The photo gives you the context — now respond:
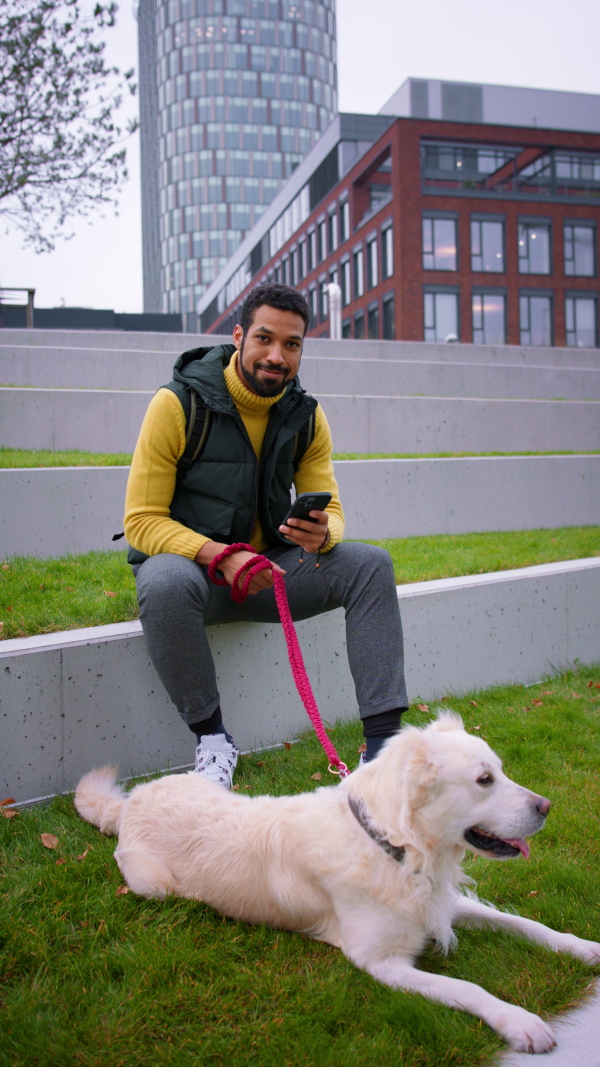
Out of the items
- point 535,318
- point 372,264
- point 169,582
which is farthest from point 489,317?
point 169,582

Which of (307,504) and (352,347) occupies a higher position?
(352,347)

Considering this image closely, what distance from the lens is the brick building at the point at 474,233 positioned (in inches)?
1305

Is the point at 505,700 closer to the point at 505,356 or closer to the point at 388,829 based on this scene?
the point at 388,829

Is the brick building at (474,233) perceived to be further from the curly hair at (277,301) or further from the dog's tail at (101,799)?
the dog's tail at (101,799)

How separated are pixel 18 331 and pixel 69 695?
31.5 ft

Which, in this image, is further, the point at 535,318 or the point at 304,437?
the point at 535,318

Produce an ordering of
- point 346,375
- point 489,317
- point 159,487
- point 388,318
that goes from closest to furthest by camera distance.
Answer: point 159,487 < point 346,375 < point 489,317 < point 388,318

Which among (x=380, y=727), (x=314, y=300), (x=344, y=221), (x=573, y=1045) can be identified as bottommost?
(x=573, y=1045)

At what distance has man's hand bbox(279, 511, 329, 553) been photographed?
2775 millimetres

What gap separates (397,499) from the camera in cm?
666

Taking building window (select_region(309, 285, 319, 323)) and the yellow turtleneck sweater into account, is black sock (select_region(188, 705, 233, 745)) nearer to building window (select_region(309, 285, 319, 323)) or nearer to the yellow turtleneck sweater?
the yellow turtleneck sweater

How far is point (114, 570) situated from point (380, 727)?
89.5 inches

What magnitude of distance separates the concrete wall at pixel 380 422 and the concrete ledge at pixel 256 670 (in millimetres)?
3969

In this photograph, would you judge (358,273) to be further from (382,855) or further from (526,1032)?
(526,1032)
